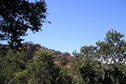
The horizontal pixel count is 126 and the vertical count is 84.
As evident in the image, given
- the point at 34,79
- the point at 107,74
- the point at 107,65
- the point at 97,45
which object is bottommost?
the point at 34,79

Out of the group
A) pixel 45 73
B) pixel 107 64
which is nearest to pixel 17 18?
pixel 45 73

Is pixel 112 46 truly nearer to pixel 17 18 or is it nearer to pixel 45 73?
pixel 45 73

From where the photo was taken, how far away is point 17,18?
8336 millimetres

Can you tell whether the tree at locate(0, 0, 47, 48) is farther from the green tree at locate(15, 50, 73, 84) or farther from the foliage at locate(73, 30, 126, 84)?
the foliage at locate(73, 30, 126, 84)

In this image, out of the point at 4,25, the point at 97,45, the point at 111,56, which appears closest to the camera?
the point at 4,25

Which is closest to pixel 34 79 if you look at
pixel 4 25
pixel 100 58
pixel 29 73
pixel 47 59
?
pixel 29 73

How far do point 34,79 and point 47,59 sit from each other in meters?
2.94

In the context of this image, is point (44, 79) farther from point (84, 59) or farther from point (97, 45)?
point (97, 45)

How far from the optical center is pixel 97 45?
20672 mm

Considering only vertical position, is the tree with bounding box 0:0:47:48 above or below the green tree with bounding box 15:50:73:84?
above

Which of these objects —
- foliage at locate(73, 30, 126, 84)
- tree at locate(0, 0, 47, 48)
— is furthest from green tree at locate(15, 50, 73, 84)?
tree at locate(0, 0, 47, 48)

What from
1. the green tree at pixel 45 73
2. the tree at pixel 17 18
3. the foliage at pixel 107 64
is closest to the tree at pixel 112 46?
the foliage at pixel 107 64

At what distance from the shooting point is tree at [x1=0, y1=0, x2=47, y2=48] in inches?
303

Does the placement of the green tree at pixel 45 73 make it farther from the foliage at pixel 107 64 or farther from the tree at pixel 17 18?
the tree at pixel 17 18
